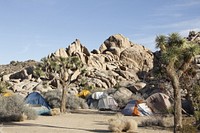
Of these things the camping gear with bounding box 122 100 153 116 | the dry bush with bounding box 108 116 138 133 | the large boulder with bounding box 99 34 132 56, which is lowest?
the dry bush with bounding box 108 116 138 133

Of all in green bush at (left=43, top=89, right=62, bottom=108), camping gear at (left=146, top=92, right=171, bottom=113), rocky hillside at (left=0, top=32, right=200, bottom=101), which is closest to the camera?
camping gear at (left=146, top=92, right=171, bottom=113)

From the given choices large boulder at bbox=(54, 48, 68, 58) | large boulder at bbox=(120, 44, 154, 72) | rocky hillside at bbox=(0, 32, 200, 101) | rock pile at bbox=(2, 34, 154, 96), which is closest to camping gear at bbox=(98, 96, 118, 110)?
rocky hillside at bbox=(0, 32, 200, 101)

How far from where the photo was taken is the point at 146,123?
1756 cm

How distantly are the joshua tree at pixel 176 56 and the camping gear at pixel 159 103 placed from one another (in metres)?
9.63

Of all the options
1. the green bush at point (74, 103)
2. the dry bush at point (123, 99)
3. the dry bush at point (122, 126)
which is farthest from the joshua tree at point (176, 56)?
the green bush at point (74, 103)

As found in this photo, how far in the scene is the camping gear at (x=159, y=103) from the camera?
24.5 meters

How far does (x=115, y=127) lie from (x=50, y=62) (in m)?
13.3

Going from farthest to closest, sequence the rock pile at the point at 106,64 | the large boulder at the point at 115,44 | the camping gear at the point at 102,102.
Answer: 1. the large boulder at the point at 115,44
2. the rock pile at the point at 106,64
3. the camping gear at the point at 102,102

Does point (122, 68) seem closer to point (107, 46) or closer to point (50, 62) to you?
point (107, 46)

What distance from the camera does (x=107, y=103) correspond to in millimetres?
30438

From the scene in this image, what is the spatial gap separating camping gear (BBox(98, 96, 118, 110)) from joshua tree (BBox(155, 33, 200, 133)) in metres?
15.5

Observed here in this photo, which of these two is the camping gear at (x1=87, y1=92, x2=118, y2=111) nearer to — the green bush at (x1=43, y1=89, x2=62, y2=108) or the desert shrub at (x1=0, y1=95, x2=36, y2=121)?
the green bush at (x1=43, y1=89, x2=62, y2=108)

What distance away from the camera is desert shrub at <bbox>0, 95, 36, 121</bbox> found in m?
19.8

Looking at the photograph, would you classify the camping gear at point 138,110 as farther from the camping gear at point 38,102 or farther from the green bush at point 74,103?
the green bush at point 74,103
